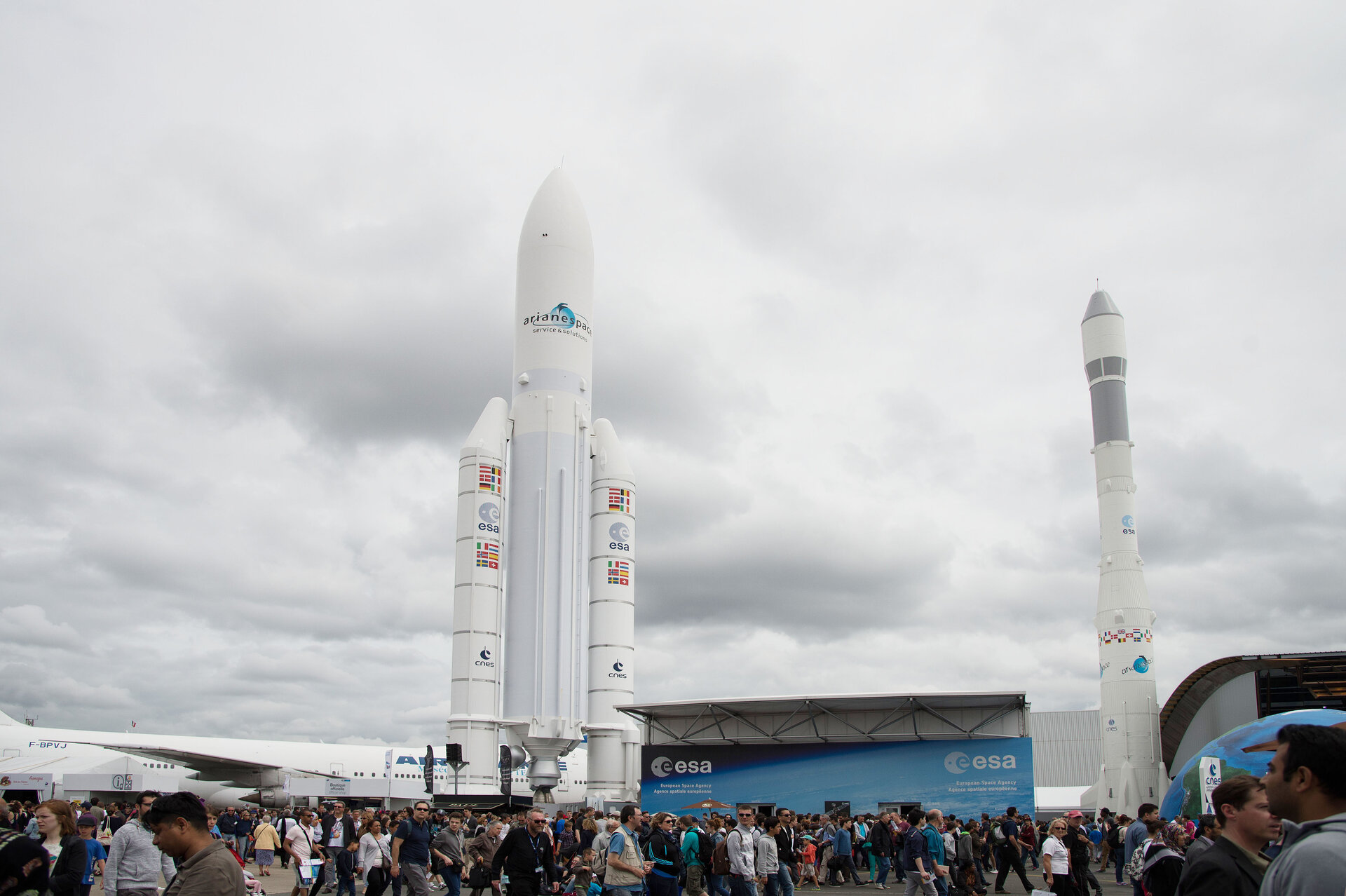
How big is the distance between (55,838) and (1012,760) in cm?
2666

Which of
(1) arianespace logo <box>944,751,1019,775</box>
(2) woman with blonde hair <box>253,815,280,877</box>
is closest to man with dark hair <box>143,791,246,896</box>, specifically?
(2) woman with blonde hair <box>253,815,280,877</box>

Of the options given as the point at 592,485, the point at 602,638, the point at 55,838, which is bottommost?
the point at 55,838

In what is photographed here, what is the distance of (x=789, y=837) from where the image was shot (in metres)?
20.0

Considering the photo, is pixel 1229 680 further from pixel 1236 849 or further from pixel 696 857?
pixel 1236 849

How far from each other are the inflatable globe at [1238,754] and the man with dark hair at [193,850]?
16893mm

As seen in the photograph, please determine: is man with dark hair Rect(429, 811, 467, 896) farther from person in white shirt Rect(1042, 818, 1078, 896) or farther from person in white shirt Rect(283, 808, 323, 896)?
person in white shirt Rect(1042, 818, 1078, 896)

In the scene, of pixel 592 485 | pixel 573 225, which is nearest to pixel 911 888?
pixel 592 485

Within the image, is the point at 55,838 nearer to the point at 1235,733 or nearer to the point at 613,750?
the point at 1235,733

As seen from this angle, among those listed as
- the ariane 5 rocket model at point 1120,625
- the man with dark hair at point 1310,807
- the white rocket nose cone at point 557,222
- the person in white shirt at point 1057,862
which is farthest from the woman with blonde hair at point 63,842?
the ariane 5 rocket model at point 1120,625

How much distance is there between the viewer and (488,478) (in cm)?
3556

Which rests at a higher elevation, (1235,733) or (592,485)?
(592,485)

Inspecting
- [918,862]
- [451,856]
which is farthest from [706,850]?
[451,856]

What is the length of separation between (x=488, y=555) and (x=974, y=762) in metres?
16.9

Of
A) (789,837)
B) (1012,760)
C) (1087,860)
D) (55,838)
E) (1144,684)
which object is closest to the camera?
(55,838)
